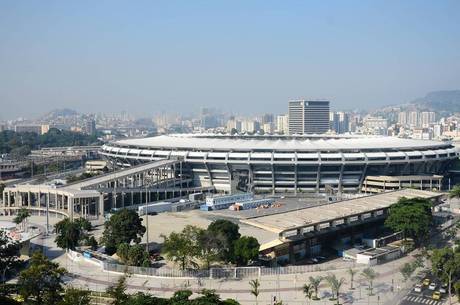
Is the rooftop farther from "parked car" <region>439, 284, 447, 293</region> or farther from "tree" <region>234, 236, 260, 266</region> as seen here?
"parked car" <region>439, 284, 447, 293</region>

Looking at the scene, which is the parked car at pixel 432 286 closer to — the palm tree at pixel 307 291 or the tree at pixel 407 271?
the tree at pixel 407 271

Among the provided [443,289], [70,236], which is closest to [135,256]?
[70,236]

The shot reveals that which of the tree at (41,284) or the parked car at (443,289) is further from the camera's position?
the parked car at (443,289)

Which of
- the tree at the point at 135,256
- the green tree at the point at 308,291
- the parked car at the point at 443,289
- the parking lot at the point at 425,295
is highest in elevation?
the tree at the point at 135,256

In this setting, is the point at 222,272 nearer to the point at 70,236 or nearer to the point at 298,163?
the point at 70,236

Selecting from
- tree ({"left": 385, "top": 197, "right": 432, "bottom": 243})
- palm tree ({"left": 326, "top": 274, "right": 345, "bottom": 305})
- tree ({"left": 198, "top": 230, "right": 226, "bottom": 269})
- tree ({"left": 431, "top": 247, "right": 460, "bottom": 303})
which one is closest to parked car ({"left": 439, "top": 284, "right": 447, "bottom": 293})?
tree ({"left": 431, "top": 247, "right": 460, "bottom": 303})

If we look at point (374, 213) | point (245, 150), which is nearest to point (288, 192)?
point (245, 150)

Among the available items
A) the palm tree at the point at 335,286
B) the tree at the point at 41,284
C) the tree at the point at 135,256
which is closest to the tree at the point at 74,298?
the tree at the point at 41,284
